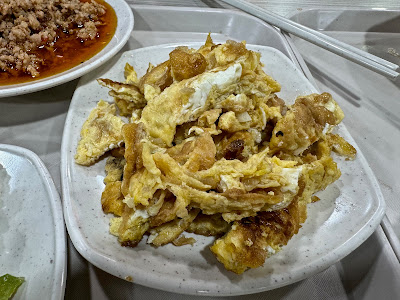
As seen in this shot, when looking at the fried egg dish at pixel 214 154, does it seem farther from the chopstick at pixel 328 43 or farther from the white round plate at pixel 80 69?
the chopstick at pixel 328 43

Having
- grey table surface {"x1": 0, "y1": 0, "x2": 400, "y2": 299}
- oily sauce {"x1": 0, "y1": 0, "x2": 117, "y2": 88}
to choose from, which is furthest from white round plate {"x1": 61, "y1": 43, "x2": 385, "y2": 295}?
oily sauce {"x1": 0, "y1": 0, "x2": 117, "y2": 88}

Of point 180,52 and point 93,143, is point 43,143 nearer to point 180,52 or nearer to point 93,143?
point 93,143

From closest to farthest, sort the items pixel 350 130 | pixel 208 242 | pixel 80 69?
1. pixel 208 242
2. pixel 80 69
3. pixel 350 130

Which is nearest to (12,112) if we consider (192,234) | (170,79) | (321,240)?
(170,79)

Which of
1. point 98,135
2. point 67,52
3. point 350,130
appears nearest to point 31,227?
point 98,135

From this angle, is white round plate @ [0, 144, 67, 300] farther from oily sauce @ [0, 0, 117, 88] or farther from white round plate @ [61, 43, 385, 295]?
oily sauce @ [0, 0, 117, 88]

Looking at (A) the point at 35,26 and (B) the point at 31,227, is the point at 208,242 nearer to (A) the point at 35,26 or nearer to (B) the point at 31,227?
(B) the point at 31,227
